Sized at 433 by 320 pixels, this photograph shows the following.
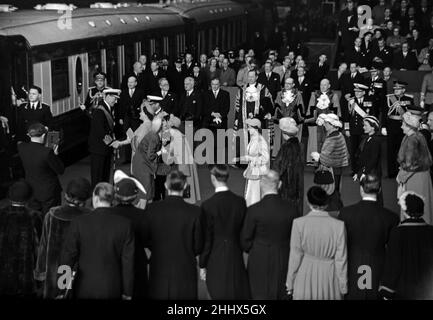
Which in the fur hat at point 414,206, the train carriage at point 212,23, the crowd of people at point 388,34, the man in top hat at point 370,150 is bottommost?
the train carriage at point 212,23

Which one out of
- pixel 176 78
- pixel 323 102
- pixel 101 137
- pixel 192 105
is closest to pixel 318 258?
pixel 101 137

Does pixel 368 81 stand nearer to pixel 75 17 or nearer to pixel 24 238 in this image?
pixel 75 17

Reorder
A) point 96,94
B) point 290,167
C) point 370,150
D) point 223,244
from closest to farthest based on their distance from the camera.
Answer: point 223,244 → point 290,167 → point 370,150 → point 96,94

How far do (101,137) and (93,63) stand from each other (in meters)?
5.10

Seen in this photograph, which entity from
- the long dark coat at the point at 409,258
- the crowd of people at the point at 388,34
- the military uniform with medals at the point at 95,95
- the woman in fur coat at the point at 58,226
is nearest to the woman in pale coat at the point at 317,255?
the long dark coat at the point at 409,258

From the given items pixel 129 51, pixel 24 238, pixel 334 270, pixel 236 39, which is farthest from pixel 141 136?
pixel 236 39

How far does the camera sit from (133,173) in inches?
416

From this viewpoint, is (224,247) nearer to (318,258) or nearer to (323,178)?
(318,258)

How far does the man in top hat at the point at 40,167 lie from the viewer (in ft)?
29.2

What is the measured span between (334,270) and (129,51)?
487 inches

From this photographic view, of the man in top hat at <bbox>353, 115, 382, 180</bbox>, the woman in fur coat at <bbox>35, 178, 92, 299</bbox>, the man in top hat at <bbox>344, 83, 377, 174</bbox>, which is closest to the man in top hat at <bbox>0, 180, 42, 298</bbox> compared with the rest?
the woman in fur coat at <bbox>35, 178, 92, 299</bbox>

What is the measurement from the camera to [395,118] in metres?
13.6

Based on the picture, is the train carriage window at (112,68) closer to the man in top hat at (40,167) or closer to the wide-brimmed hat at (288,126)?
the wide-brimmed hat at (288,126)

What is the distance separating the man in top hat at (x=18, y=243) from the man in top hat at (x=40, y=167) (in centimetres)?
167
